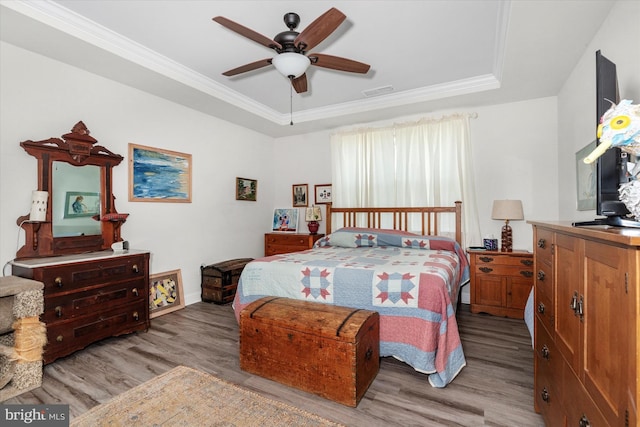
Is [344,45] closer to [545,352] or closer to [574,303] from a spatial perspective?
[574,303]

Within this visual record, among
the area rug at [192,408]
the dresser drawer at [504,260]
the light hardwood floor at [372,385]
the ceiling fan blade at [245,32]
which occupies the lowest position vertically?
the light hardwood floor at [372,385]

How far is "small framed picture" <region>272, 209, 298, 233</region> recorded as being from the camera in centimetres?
538

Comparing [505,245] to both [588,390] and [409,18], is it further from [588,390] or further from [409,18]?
[588,390]

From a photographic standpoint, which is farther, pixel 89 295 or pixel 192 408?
pixel 89 295

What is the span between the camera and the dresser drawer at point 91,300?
239 centimetres

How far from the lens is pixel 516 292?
135 inches

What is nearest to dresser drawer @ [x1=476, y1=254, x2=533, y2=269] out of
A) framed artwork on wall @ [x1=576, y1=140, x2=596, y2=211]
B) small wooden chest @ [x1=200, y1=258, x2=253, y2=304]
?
framed artwork on wall @ [x1=576, y1=140, x2=596, y2=211]

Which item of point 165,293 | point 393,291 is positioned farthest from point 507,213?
point 165,293

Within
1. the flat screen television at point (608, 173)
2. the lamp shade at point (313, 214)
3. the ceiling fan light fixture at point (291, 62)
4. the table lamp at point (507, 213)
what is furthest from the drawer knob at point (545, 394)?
the lamp shade at point (313, 214)

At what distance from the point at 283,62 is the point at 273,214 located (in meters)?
3.65

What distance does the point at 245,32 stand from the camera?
80.8 inches

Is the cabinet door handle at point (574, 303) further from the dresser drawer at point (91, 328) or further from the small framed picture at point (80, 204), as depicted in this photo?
the small framed picture at point (80, 204)

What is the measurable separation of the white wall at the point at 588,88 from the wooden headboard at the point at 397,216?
114 cm

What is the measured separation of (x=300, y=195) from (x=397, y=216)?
1.76 m
